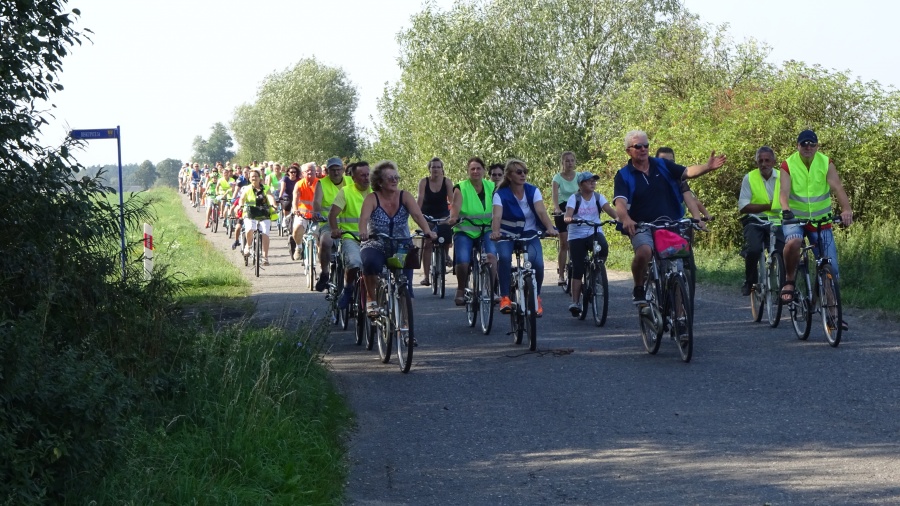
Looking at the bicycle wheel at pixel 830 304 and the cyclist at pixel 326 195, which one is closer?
the bicycle wheel at pixel 830 304

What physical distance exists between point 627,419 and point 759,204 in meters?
5.48

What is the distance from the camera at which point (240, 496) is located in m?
6.22

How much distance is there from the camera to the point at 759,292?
44.6 ft

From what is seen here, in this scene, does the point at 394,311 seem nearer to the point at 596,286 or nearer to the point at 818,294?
the point at 596,286

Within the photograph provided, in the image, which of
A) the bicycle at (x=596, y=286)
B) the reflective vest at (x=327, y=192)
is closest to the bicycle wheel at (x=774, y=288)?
the bicycle at (x=596, y=286)

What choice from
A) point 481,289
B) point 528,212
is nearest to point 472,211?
point 481,289

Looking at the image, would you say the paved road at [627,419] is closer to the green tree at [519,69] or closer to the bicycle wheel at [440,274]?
the bicycle wheel at [440,274]

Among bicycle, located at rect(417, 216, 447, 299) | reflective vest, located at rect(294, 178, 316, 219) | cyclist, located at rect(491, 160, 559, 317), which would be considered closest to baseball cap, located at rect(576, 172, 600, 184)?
cyclist, located at rect(491, 160, 559, 317)

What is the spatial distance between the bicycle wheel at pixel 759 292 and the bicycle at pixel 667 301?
85.2 inches

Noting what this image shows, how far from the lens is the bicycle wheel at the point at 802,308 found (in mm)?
11992

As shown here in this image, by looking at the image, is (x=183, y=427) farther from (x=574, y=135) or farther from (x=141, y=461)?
(x=574, y=135)

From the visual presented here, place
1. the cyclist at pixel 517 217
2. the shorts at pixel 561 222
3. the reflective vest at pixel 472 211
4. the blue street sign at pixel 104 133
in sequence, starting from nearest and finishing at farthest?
the cyclist at pixel 517 217, the reflective vest at pixel 472 211, the shorts at pixel 561 222, the blue street sign at pixel 104 133

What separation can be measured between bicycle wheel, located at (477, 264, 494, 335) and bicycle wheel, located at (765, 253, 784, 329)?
286 cm

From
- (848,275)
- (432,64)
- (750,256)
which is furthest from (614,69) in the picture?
(750,256)
